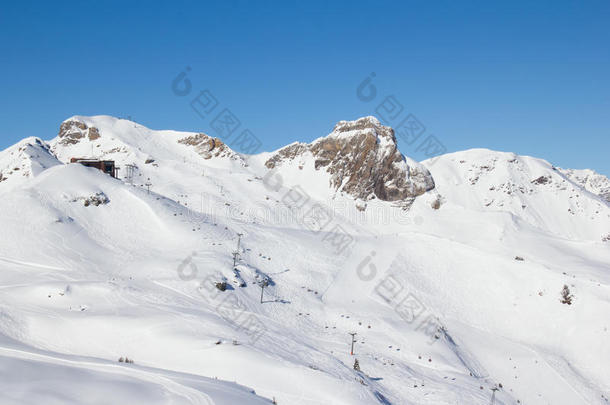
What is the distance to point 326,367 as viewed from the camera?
20750mm

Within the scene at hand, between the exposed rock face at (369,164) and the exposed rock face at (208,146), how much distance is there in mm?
21480

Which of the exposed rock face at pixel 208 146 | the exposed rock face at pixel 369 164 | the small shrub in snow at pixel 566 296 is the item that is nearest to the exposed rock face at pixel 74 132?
the exposed rock face at pixel 208 146

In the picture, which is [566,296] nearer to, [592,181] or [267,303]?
[267,303]

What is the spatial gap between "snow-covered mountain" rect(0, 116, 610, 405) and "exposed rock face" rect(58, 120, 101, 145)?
2168 cm

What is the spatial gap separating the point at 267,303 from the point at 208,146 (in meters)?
74.3

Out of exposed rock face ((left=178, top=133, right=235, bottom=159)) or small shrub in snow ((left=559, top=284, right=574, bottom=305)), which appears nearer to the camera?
small shrub in snow ((left=559, top=284, right=574, bottom=305))

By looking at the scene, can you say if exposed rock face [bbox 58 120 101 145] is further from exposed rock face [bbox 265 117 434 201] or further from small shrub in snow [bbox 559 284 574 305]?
small shrub in snow [bbox 559 284 574 305]

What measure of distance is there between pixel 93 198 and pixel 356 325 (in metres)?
29.6

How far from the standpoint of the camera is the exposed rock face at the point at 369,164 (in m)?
88.2

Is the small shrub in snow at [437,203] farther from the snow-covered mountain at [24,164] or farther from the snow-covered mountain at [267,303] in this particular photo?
the snow-covered mountain at [24,164]

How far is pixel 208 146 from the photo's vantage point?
99.6 m

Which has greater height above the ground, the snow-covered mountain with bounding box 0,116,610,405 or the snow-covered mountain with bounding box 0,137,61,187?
the snow-covered mountain with bounding box 0,137,61,187

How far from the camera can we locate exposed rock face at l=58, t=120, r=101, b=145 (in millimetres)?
95062

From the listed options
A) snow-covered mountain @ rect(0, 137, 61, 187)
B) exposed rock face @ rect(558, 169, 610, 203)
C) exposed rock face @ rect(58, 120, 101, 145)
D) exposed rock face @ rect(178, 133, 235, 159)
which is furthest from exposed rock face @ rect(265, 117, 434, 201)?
exposed rock face @ rect(558, 169, 610, 203)
